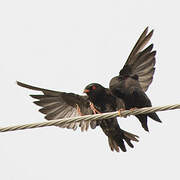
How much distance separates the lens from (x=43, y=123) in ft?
28.2

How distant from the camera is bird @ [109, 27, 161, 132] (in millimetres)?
10328

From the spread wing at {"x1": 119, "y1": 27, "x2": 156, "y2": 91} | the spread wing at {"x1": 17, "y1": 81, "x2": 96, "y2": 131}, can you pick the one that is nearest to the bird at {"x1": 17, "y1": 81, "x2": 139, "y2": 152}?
the spread wing at {"x1": 17, "y1": 81, "x2": 96, "y2": 131}

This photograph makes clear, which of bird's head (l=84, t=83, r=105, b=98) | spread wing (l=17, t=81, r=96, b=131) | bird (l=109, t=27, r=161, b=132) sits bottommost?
bird (l=109, t=27, r=161, b=132)

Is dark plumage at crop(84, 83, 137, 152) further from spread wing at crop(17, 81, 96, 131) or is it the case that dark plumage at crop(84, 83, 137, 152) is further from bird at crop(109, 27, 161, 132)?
bird at crop(109, 27, 161, 132)

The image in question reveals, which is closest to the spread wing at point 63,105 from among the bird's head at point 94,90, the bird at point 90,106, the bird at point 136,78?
the bird at point 90,106

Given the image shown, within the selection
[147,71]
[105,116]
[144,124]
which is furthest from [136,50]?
[105,116]

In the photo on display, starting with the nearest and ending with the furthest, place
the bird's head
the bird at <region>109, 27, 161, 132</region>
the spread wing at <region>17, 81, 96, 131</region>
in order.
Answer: the bird at <region>109, 27, 161, 132</region> → the bird's head → the spread wing at <region>17, 81, 96, 131</region>

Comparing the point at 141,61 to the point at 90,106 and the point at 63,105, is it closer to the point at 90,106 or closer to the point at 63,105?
the point at 90,106

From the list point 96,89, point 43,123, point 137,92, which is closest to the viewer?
point 43,123

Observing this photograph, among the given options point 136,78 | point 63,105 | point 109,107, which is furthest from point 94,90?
point 136,78

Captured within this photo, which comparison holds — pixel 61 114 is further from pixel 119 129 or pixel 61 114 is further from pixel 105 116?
pixel 105 116

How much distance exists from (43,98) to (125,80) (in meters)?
2.00

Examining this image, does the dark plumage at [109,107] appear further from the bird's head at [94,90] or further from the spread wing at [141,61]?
the spread wing at [141,61]

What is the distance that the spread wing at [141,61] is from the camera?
1036 cm
